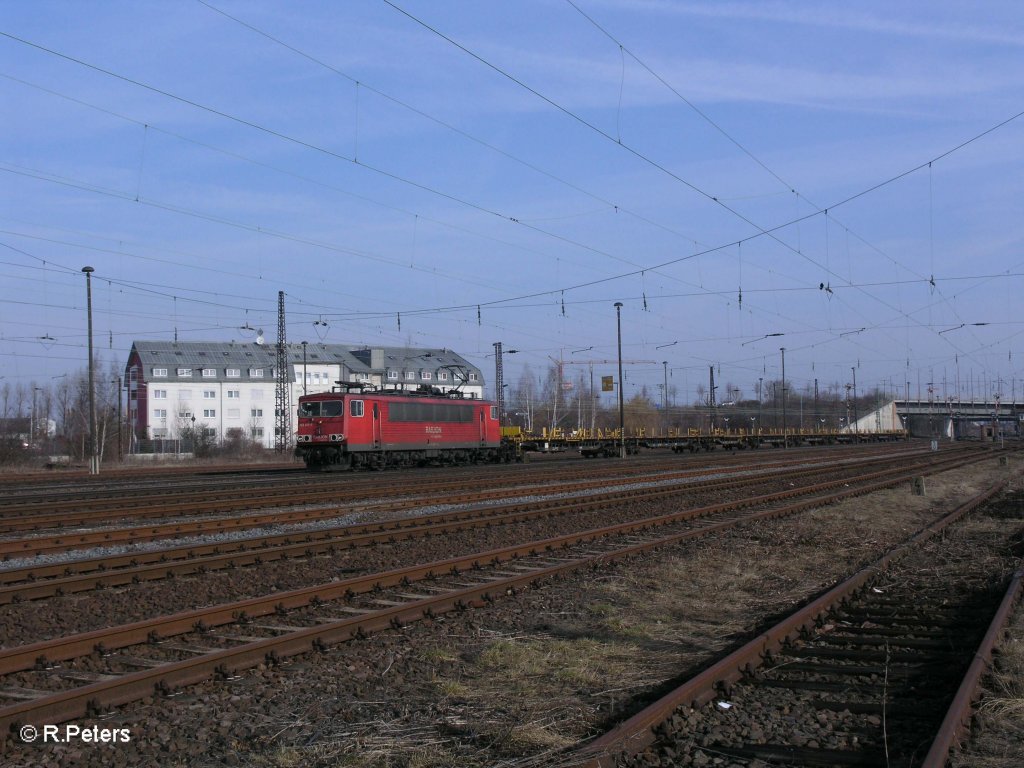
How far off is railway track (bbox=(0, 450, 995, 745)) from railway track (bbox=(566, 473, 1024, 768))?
334 centimetres

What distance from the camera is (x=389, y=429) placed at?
38.7 m

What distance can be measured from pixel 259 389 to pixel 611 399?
190ft

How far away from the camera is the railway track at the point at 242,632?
647 cm

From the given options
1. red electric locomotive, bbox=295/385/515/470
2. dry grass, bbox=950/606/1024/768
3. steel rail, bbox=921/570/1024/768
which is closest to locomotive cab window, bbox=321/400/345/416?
red electric locomotive, bbox=295/385/515/470

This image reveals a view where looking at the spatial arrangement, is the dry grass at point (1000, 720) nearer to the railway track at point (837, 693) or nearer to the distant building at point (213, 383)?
Result: the railway track at point (837, 693)

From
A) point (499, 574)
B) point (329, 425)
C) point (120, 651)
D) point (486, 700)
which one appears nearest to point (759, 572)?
point (499, 574)

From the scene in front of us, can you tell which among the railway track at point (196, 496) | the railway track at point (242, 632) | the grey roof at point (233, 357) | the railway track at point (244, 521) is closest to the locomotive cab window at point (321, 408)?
the railway track at point (196, 496)

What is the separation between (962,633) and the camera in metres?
8.47

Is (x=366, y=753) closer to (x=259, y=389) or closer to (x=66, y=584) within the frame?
(x=66, y=584)

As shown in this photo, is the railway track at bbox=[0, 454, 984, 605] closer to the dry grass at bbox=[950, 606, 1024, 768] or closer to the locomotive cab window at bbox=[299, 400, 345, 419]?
the dry grass at bbox=[950, 606, 1024, 768]

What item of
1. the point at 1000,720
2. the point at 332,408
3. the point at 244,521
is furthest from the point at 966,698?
the point at 332,408

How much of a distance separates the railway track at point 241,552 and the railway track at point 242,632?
2.63m

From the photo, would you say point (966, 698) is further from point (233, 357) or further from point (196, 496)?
point (233, 357)

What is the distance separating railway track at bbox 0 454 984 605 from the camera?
1088 cm
